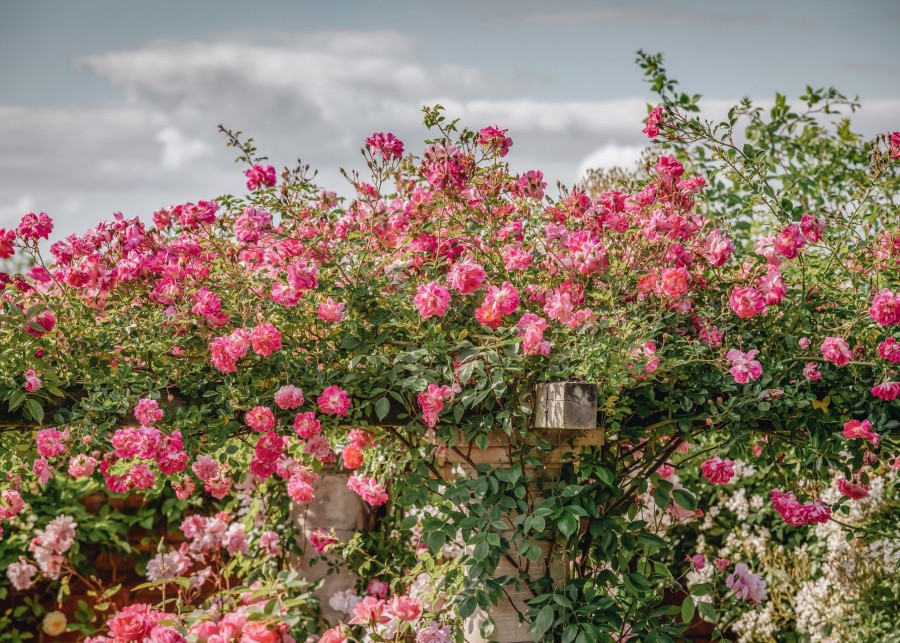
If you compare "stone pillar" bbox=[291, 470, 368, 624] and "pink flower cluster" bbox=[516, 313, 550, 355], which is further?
"stone pillar" bbox=[291, 470, 368, 624]

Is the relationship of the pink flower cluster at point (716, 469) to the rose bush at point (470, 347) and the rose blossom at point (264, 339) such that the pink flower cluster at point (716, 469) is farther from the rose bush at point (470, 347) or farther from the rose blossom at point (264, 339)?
the rose blossom at point (264, 339)

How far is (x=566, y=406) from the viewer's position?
2.20 m

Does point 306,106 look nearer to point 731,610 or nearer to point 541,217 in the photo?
point 541,217

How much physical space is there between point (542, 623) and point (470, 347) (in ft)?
2.52

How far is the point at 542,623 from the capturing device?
2307 millimetres

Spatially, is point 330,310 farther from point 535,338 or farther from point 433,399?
point 535,338

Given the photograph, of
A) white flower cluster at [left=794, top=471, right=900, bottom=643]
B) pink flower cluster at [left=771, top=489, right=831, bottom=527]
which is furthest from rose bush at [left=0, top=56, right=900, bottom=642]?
white flower cluster at [left=794, top=471, right=900, bottom=643]

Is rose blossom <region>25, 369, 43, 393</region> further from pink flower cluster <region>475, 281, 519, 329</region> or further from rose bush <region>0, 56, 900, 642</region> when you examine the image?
pink flower cluster <region>475, 281, 519, 329</region>

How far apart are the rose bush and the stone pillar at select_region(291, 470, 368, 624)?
1266mm

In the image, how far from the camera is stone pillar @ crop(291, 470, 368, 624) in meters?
4.04

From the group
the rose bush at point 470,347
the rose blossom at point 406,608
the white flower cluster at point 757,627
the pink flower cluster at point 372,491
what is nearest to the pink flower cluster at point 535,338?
the rose bush at point 470,347

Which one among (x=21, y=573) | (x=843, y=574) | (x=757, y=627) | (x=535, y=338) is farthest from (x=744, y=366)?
(x=21, y=573)

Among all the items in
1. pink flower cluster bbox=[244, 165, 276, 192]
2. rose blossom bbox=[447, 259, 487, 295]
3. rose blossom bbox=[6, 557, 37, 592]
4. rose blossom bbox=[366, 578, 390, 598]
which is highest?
pink flower cluster bbox=[244, 165, 276, 192]

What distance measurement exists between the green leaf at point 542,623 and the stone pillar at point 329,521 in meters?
1.85
